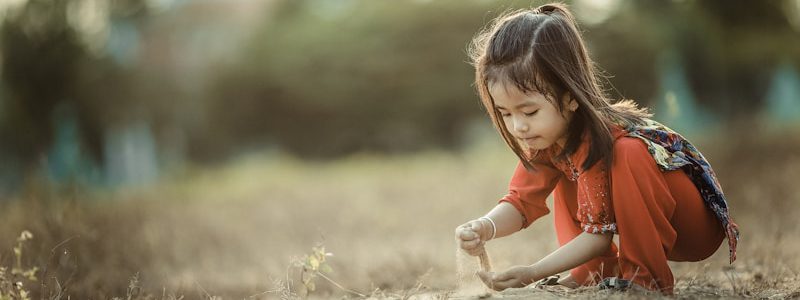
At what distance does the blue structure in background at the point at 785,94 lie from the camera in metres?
10.5

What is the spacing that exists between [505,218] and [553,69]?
653 millimetres

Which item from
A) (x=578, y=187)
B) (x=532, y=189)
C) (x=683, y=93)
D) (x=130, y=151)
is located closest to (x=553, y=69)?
(x=578, y=187)

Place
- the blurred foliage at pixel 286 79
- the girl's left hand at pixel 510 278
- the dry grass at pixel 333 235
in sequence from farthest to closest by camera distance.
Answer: the blurred foliage at pixel 286 79 → the dry grass at pixel 333 235 → the girl's left hand at pixel 510 278

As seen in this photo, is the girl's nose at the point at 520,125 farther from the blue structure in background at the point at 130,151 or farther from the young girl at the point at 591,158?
the blue structure in background at the point at 130,151

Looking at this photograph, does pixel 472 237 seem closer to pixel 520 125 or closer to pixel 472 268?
pixel 472 268

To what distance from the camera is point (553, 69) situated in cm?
273

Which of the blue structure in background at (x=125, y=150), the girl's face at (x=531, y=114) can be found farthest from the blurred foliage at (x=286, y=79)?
the girl's face at (x=531, y=114)

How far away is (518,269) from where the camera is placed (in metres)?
2.85

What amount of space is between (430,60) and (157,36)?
22.4 ft

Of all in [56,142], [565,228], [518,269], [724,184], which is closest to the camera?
[518,269]

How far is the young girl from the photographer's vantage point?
2.71m

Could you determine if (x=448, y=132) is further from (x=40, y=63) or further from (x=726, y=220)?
(x=726, y=220)

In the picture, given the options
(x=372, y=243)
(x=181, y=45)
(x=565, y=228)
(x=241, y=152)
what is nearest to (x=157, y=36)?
(x=181, y=45)

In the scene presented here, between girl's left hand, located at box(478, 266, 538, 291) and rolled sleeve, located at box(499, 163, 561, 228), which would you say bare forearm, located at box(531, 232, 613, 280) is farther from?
rolled sleeve, located at box(499, 163, 561, 228)
